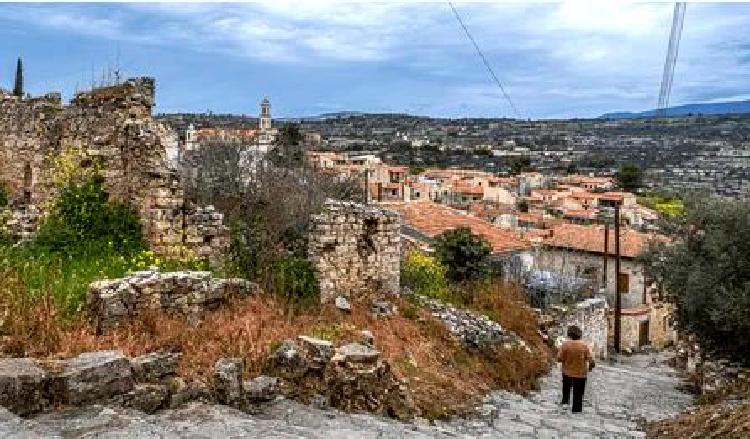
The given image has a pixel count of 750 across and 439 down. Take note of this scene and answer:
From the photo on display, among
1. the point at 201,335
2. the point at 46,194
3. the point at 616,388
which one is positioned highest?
the point at 46,194

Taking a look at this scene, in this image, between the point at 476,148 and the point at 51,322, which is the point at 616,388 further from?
the point at 476,148

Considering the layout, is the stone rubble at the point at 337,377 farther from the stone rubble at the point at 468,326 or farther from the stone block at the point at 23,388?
the stone rubble at the point at 468,326

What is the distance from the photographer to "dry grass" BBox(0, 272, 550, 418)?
28.3ft

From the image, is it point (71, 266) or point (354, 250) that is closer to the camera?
point (71, 266)

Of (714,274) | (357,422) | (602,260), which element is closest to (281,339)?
(357,422)

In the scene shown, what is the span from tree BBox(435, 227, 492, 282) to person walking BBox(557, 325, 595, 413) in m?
8.80

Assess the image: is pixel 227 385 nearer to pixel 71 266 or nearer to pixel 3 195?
pixel 71 266

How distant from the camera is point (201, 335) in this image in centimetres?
973

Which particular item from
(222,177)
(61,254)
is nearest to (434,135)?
(222,177)

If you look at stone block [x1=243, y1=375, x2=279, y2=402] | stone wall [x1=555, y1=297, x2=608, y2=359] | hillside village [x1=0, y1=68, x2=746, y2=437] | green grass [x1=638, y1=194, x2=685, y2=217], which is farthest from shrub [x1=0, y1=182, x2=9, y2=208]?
green grass [x1=638, y1=194, x2=685, y2=217]

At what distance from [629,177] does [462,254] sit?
2987 inches

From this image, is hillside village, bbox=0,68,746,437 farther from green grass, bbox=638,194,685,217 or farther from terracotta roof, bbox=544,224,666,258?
green grass, bbox=638,194,685,217

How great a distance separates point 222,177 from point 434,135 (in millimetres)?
113437

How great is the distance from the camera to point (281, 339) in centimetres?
1003
